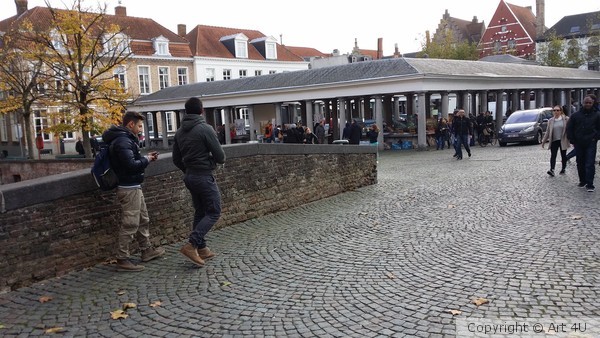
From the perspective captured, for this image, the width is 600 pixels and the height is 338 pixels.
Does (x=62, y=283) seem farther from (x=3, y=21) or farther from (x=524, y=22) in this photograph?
(x=524, y=22)

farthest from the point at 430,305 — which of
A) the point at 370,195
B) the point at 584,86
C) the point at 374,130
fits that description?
the point at 584,86

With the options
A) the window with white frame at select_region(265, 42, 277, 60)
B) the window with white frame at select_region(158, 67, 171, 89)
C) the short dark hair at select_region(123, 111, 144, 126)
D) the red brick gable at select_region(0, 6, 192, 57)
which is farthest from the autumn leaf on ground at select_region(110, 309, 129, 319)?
the window with white frame at select_region(265, 42, 277, 60)

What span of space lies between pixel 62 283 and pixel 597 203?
27.3 ft

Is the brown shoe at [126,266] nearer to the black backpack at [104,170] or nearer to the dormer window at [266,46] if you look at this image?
the black backpack at [104,170]

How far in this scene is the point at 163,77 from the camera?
5509 cm

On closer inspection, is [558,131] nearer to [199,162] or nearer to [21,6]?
[199,162]

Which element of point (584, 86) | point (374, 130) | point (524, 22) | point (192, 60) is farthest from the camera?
point (524, 22)

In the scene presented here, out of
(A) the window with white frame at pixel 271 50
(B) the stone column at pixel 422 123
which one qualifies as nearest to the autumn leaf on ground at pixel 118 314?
(B) the stone column at pixel 422 123

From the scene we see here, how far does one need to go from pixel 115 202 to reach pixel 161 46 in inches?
2011

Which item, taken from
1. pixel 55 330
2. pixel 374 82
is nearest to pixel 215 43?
pixel 374 82

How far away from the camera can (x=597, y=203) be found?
8.94 metres

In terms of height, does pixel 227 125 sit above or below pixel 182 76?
below

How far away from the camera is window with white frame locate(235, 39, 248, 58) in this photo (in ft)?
199

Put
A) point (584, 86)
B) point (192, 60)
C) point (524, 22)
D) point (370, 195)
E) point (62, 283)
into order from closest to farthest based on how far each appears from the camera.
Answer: point (62, 283) → point (370, 195) → point (584, 86) → point (192, 60) → point (524, 22)
